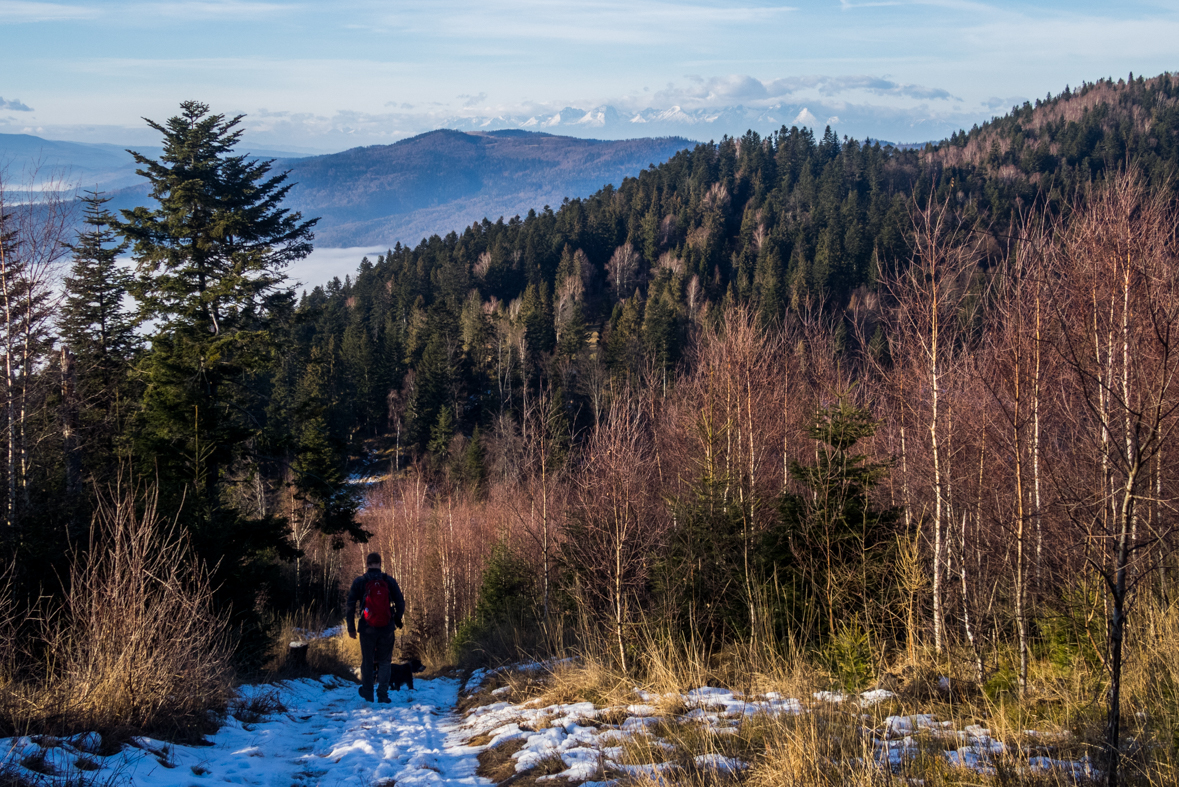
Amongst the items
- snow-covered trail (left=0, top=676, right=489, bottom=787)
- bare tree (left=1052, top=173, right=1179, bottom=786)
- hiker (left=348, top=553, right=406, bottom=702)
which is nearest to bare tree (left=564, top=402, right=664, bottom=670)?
snow-covered trail (left=0, top=676, right=489, bottom=787)

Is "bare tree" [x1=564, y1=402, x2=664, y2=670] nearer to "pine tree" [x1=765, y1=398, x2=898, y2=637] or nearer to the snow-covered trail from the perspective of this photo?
"pine tree" [x1=765, y1=398, x2=898, y2=637]

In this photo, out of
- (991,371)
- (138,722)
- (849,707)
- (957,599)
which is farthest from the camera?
(991,371)

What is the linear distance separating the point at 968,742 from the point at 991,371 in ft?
27.1

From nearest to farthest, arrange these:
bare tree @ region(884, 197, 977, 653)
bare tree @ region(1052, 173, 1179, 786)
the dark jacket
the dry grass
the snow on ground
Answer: bare tree @ region(1052, 173, 1179, 786)
the dry grass
the snow on ground
bare tree @ region(884, 197, 977, 653)
the dark jacket

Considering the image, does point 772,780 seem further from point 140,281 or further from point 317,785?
point 140,281

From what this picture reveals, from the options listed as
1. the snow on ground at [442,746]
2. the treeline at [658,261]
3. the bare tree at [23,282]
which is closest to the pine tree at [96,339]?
the bare tree at [23,282]

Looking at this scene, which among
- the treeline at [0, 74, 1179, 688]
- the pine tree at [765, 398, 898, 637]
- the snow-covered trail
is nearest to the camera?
the snow-covered trail

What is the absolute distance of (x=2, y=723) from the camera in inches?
193

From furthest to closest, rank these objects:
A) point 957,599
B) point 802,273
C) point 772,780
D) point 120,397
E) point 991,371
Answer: point 802,273 → point 120,397 → point 991,371 → point 957,599 → point 772,780

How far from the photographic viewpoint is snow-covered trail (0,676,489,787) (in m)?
4.49

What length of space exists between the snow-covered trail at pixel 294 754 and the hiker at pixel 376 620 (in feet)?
2.75

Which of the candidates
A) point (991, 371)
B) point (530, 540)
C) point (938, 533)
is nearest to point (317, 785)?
point (938, 533)

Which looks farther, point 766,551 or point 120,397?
point 120,397

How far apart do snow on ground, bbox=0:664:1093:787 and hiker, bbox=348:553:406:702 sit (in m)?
1.31
